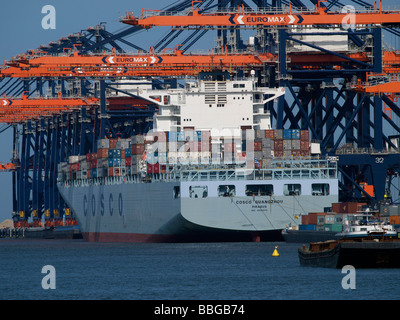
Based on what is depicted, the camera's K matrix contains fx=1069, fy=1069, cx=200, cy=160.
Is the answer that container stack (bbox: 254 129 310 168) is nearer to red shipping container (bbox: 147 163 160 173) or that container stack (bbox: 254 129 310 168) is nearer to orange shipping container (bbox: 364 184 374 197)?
red shipping container (bbox: 147 163 160 173)

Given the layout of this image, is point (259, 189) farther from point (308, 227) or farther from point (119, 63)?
point (119, 63)

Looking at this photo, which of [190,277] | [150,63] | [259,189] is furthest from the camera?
[150,63]

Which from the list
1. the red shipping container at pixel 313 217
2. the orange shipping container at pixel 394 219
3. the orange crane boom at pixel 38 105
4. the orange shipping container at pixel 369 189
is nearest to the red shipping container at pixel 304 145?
the red shipping container at pixel 313 217

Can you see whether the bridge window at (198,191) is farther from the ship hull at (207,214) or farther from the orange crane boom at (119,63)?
the orange crane boom at (119,63)

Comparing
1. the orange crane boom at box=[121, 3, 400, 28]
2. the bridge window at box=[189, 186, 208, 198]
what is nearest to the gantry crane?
the orange crane boom at box=[121, 3, 400, 28]

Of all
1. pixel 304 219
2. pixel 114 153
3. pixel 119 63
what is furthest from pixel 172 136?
pixel 304 219

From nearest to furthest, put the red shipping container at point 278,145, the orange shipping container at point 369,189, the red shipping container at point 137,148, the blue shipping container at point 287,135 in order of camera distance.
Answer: the red shipping container at point 278,145 → the blue shipping container at point 287,135 → the red shipping container at point 137,148 → the orange shipping container at point 369,189

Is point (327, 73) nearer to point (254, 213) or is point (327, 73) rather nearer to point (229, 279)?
point (254, 213)
